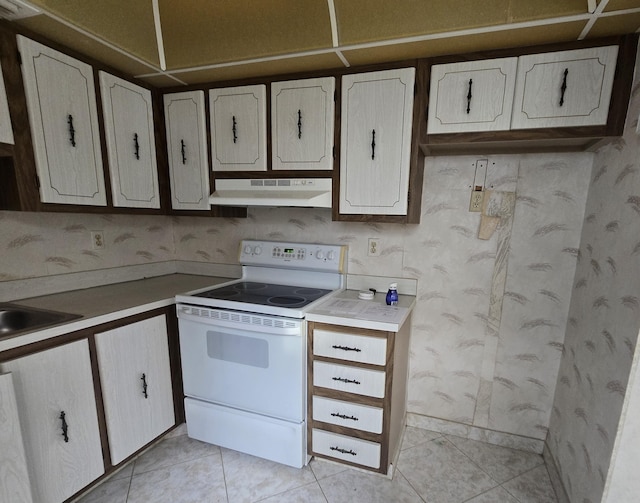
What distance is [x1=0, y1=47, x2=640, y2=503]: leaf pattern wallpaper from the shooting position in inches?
53.3

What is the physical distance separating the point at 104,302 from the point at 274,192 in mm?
1105

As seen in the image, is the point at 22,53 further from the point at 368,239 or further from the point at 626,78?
the point at 626,78

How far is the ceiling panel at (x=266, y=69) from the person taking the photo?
62.4 inches

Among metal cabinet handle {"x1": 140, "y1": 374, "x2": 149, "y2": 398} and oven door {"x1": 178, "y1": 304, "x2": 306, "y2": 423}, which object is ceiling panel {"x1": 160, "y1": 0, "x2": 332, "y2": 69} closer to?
oven door {"x1": 178, "y1": 304, "x2": 306, "y2": 423}

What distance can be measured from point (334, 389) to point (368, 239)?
943 mm

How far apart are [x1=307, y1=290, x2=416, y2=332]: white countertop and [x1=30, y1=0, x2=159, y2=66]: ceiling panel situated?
1650 mm

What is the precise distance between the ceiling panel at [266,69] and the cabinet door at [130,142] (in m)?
0.31

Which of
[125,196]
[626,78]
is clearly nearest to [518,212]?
[626,78]

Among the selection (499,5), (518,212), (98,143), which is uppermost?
(499,5)

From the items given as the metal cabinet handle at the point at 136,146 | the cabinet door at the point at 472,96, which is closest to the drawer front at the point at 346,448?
the cabinet door at the point at 472,96

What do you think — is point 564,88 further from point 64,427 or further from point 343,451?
point 64,427

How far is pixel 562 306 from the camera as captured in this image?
171cm

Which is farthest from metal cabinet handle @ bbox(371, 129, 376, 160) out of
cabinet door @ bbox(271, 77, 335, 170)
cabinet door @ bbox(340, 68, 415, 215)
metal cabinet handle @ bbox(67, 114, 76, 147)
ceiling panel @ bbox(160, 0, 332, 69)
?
metal cabinet handle @ bbox(67, 114, 76, 147)

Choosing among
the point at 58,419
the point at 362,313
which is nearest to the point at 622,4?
the point at 362,313
